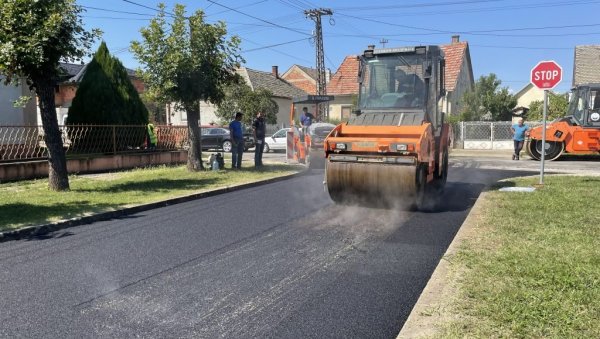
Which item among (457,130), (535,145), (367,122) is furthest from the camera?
(457,130)

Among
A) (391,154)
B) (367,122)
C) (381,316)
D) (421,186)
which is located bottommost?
(381,316)

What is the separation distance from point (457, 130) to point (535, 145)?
8.44 m

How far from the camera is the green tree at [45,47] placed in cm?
894

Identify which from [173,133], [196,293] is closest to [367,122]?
[196,293]

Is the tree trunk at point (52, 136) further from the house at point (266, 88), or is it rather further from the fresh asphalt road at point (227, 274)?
the house at point (266, 88)

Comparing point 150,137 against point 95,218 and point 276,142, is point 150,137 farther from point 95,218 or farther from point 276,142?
point 276,142

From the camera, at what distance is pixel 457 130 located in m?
27.6

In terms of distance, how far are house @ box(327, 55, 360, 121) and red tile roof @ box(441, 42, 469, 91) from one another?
284 inches

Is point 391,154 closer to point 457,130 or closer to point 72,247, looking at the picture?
point 72,247

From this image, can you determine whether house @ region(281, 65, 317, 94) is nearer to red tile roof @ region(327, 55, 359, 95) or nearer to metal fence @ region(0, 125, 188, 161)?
red tile roof @ region(327, 55, 359, 95)

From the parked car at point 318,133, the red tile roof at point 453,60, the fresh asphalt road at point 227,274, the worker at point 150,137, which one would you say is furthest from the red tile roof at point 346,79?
the fresh asphalt road at point 227,274

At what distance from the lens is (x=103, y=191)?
10133mm

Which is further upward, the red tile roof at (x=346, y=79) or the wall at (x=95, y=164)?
the red tile roof at (x=346, y=79)

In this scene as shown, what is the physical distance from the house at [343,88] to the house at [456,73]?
735 centimetres
